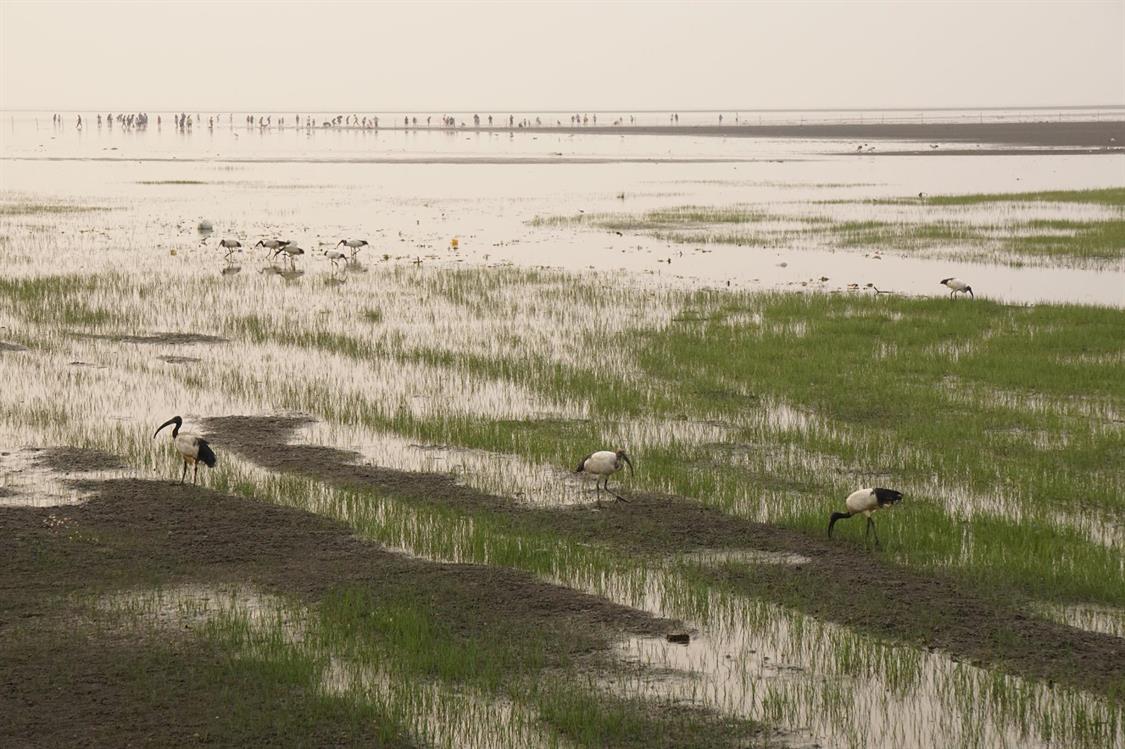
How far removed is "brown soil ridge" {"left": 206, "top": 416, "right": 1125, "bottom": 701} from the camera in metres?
10.5

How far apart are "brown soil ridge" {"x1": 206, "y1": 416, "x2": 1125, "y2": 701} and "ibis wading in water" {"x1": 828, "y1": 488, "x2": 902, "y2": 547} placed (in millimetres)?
305

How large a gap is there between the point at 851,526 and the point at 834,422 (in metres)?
4.44

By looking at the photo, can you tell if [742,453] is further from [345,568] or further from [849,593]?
[345,568]

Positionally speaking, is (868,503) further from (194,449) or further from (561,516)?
(194,449)

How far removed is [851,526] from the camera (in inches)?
530

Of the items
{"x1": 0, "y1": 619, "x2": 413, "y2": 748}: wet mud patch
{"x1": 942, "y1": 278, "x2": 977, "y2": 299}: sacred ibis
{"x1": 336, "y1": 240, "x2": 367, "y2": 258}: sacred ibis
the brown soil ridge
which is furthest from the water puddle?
{"x1": 336, "y1": 240, "x2": 367, "y2": 258}: sacred ibis

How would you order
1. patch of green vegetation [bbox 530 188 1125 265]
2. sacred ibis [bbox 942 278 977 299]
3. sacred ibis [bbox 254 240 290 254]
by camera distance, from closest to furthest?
sacred ibis [bbox 942 278 977 299] → sacred ibis [bbox 254 240 290 254] → patch of green vegetation [bbox 530 188 1125 265]

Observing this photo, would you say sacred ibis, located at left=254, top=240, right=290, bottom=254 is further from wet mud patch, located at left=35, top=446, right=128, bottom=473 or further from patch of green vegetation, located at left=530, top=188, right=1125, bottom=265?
wet mud patch, located at left=35, top=446, right=128, bottom=473

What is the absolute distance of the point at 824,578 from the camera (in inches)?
479

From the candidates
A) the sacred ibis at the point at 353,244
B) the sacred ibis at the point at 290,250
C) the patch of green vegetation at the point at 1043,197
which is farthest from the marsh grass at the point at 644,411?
the patch of green vegetation at the point at 1043,197

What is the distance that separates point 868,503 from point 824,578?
1.01 meters

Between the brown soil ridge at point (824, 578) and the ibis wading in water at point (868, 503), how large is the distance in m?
0.31

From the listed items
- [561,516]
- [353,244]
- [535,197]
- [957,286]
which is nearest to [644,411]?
[561,516]

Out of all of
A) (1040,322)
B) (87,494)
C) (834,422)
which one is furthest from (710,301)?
(87,494)
